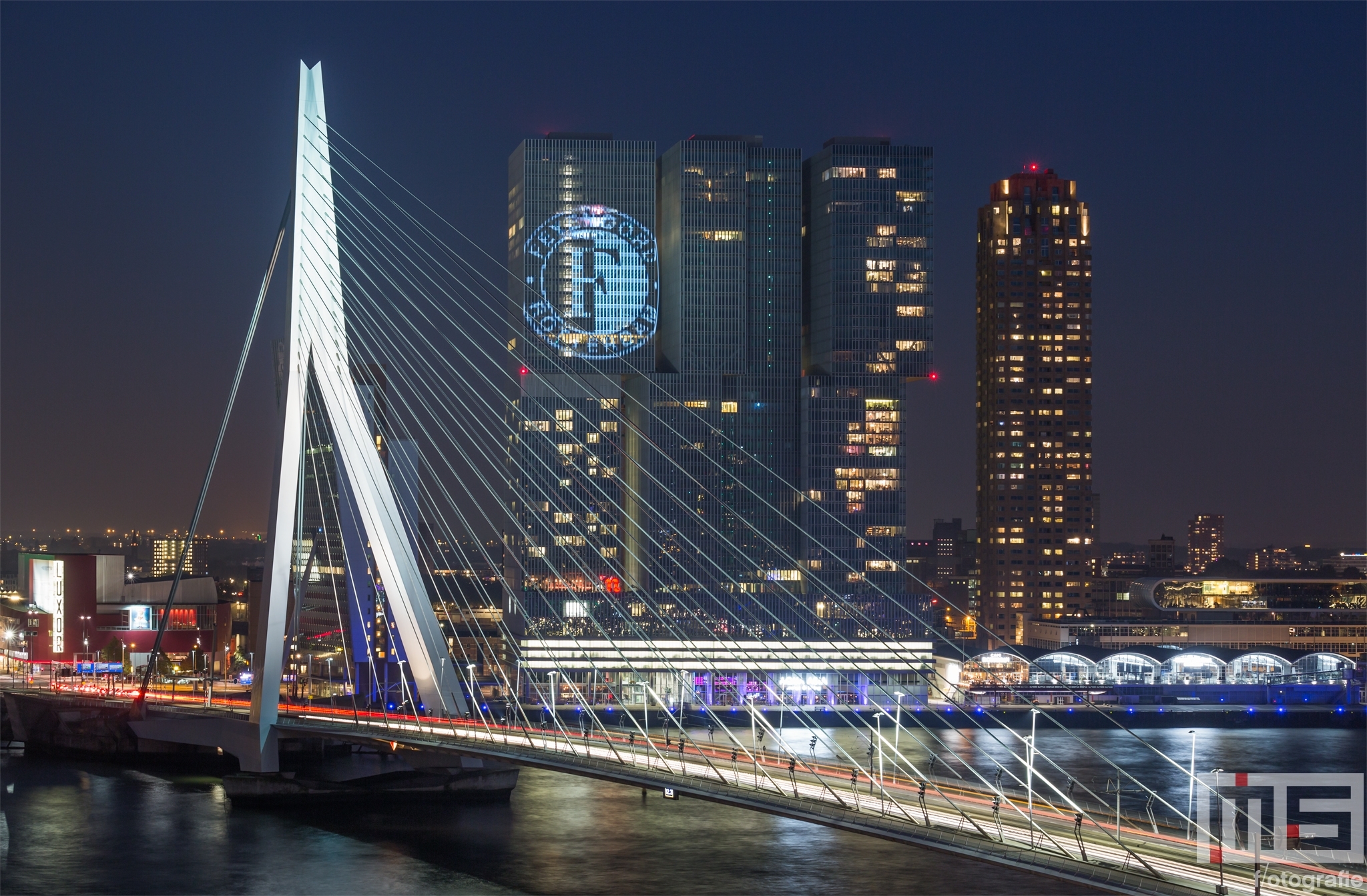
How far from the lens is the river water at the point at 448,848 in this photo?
2861 centimetres

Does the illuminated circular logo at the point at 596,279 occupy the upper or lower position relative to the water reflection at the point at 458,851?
upper

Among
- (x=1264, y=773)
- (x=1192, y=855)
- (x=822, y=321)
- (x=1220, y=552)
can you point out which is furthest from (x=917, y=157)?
(x=1220, y=552)

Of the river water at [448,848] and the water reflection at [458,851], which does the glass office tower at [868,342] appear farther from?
the water reflection at [458,851]

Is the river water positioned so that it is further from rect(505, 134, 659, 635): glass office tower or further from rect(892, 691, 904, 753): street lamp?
rect(505, 134, 659, 635): glass office tower

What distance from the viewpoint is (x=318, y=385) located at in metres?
31.3

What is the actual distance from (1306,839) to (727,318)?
160 feet

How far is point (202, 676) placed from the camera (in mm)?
65188

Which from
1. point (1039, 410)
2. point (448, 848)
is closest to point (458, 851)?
point (448, 848)

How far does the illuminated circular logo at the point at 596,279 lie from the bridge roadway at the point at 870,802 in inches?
1711

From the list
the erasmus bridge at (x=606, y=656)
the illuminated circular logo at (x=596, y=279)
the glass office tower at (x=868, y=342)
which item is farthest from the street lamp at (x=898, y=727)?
the illuminated circular logo at (x=596, y=279)

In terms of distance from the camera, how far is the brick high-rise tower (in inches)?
4594

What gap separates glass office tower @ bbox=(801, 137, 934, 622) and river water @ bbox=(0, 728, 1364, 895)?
1428 inches

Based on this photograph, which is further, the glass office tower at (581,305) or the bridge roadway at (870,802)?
the glass office tower at (581,305)

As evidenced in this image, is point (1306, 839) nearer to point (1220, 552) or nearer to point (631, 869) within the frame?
point (631, 869)
